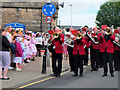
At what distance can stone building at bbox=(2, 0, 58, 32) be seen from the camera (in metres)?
31.8

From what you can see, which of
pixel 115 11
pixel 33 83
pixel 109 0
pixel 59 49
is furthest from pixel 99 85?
pixel 109 0

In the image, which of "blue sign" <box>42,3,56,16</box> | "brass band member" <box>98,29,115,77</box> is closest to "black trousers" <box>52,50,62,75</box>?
"brass band member" <box>98,29,115,77</box>

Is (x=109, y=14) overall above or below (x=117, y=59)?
above

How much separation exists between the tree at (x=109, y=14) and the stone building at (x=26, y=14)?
128 ft

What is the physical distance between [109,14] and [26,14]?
40.8 m

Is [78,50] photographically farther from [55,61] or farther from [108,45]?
[108,45]

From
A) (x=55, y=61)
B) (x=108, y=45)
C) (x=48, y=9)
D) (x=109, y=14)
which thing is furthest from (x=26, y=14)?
(x=109, y=14)

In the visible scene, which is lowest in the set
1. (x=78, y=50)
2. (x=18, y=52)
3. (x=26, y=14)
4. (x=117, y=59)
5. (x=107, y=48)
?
(x=117, y=59)

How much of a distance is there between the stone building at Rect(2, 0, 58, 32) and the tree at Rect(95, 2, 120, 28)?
3886 centimetres

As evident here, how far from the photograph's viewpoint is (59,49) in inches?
476

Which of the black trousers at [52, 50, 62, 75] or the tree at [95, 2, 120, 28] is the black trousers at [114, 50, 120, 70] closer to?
the black trousers at [52, 50, 62, 75]

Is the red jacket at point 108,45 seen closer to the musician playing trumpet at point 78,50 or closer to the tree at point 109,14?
the musician playing trumpet at point 78,50

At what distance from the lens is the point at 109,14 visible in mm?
69438

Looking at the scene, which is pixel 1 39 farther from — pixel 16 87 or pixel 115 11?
pixel 115 11
